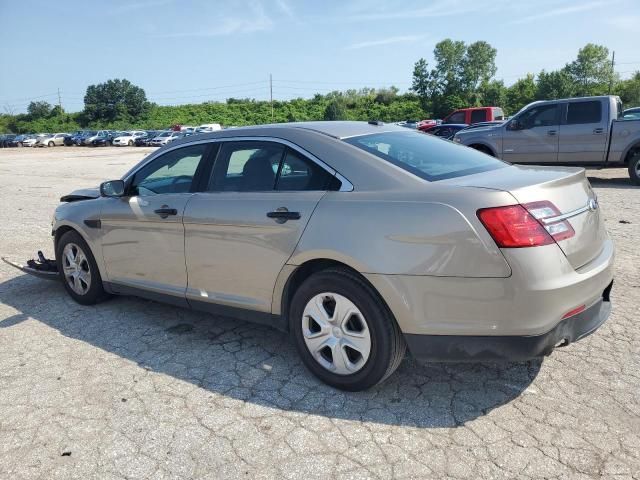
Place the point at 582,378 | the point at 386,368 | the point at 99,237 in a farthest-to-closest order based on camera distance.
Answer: the point at 99,237
the point at 582,378
the point at 386,368

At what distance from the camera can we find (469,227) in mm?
2648

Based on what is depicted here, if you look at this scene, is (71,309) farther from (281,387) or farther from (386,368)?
(386,368)

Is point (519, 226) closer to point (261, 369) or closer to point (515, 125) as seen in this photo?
point (261, 369)

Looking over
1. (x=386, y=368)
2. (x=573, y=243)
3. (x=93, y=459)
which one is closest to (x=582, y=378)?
(x=573, y=243)

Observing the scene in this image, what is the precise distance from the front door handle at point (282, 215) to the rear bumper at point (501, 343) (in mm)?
977

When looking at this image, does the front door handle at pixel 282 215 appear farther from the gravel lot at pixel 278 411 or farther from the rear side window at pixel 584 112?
the rear side window at pixel 584 112

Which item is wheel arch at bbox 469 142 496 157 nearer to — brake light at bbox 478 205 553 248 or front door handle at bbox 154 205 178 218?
front door handle at bbox 154 205 178 218

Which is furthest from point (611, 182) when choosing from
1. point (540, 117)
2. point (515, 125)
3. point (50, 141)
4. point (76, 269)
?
point (50, 141)

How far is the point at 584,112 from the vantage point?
470 inches

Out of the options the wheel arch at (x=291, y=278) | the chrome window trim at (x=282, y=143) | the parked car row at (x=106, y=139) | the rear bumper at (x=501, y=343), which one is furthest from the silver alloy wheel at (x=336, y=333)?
the parked car row at (x=106, y=139)

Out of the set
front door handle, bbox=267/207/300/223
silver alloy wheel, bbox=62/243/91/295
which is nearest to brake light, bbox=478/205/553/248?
front door handle, bbox=267/207/300/223

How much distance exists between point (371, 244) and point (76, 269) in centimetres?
324

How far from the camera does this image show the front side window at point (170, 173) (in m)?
4.05

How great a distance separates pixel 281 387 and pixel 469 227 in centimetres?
153
